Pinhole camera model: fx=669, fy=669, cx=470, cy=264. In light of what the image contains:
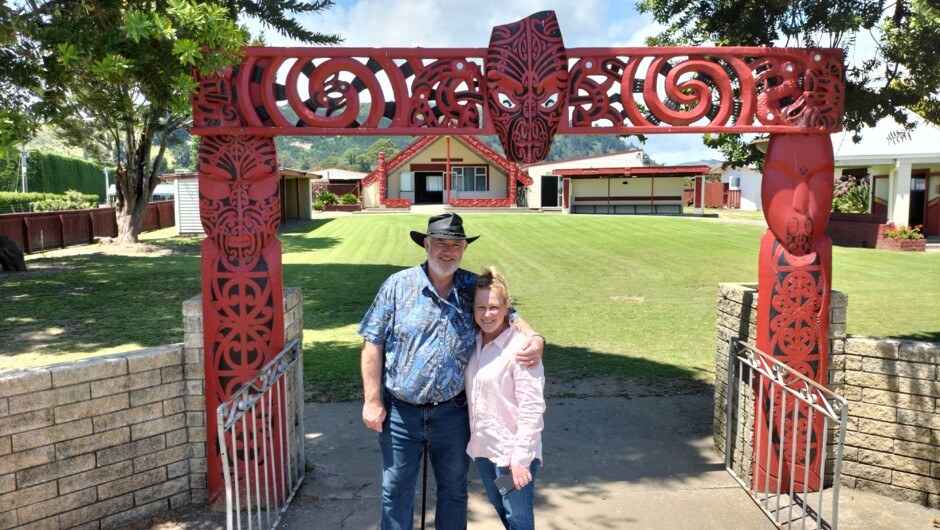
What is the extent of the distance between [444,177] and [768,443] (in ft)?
131

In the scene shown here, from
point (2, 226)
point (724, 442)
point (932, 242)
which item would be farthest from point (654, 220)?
point (724, 442)

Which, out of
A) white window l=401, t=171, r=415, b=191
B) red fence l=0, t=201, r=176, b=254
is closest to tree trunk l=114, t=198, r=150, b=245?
red fence l=0, t=201, r=176, b=254

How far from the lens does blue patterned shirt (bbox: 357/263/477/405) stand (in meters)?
3.24

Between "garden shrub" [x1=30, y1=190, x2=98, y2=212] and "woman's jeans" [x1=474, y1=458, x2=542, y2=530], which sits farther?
"garden shrub" [x1=30, y1=190, x2=98, y2=212]

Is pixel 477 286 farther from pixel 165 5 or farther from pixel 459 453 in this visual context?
pixel 165 5

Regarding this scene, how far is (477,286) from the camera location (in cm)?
321

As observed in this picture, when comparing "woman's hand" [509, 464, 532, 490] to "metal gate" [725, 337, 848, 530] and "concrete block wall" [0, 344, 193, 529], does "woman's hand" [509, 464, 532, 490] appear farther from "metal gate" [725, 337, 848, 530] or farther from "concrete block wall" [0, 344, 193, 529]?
"concrete block wall" [0, 344, 193, 529]

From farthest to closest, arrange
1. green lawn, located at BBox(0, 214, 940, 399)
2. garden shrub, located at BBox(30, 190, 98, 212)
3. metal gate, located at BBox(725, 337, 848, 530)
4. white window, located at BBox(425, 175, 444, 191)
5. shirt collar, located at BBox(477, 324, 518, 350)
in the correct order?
white window, located at BBox(425, 175, 444, 191)
garden shrub, located at BBox(30, 190, 98, 212)
green lawn, located at BBox(0, 214, 940, 399)
metal gate, located at BBox(725, 337, 848, 530)
shirt collar, located at BBox(477, 324, 518, 350)

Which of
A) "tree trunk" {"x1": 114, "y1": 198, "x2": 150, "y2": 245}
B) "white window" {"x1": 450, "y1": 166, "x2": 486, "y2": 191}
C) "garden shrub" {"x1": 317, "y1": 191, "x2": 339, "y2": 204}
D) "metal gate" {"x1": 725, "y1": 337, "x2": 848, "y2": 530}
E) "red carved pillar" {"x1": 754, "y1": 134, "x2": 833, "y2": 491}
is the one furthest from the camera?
"white window" {"x1": 450, "y1": 166, "x2": 486, "y2": 191}

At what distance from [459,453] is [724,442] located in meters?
2.67

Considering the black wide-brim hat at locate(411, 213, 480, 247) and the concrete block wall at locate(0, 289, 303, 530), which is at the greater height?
the black wide-brim hat at locate(411, 213, 480, 247)

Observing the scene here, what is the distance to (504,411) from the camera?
3135 millimetres

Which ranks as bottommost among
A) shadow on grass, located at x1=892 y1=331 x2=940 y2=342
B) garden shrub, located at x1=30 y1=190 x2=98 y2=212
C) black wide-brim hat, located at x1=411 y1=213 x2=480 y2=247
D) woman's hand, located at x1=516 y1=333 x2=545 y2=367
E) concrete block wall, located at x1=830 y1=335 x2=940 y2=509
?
shadow on grass, located at x1=892 y1=331 x2=940 y2=342

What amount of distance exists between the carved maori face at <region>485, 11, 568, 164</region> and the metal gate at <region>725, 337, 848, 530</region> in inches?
80.9
